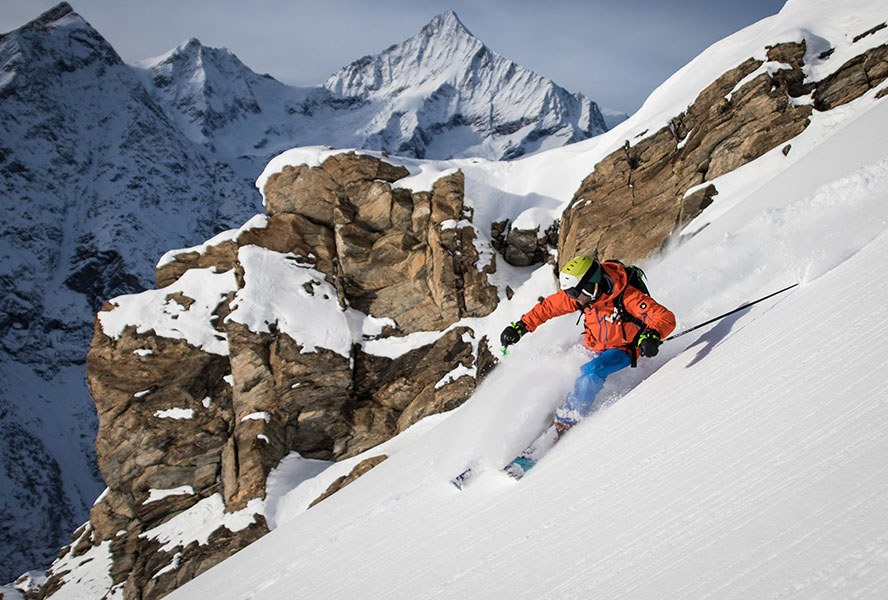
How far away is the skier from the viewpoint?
15.7 ft

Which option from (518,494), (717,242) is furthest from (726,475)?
(717,242)

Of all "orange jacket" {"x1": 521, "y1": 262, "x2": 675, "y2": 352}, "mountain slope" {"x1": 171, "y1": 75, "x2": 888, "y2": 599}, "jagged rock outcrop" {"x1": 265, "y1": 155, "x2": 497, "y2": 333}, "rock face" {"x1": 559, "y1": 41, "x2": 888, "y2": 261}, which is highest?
"jagged rock outcrop" {"x1": 265, "y1": 155, "x2": 497, "y2": 333}

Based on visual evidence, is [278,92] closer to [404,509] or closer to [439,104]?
[439,104]

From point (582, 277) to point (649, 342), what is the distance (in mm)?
962

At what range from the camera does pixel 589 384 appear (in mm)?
4828

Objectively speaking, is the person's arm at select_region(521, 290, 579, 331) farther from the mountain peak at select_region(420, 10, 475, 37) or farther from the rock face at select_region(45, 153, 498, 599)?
the mountain peak at select_region(420, 10, 475, 37)

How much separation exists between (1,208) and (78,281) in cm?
2369

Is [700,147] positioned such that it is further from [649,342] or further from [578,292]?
[649,342]

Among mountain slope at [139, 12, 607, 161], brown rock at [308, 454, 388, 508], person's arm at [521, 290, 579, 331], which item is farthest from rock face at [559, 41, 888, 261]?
mountain slope at [139, 12, 607, 161]

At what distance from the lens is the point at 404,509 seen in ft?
15.9

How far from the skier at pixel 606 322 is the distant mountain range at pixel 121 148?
83.1 m

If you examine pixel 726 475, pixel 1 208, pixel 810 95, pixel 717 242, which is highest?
pixel 1 208

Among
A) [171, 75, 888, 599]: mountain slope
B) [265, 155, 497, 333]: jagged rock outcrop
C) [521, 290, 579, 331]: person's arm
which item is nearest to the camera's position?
[171, 75, 888, 599]: mountain slope

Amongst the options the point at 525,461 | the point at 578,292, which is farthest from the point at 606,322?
the point at 525,461
